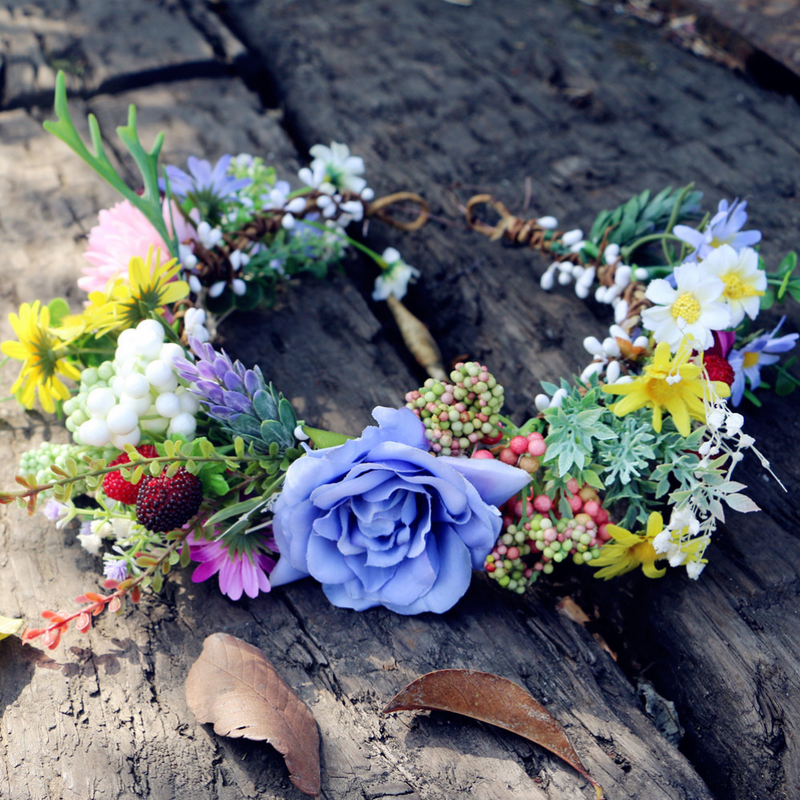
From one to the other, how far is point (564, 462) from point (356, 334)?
31.0 inches

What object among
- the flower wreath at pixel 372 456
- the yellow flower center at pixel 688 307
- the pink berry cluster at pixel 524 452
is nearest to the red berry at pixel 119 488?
the flower wreath at pixel 372 456

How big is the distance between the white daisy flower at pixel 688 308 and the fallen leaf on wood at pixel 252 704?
3.33 feet

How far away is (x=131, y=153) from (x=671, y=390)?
1.23 m

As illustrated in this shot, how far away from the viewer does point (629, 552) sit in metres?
1.30

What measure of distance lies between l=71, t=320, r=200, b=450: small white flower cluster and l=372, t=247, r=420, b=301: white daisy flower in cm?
73

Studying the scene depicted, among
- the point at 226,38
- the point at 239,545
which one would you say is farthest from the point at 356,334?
the point at 226,38

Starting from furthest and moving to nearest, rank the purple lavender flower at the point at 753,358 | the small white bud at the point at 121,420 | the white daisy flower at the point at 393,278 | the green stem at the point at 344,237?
the white daisy flower at the point at 393,278 → the green stem at the point at 344,237 → the purple lavender flower at the point at 753,358 → the small white bud at the point at 121,420

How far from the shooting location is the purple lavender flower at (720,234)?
1503 mm

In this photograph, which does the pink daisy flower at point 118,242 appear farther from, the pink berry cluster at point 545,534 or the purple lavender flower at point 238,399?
the pink berry cluster at point 545,534

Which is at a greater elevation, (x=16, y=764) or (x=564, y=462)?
(x=564, y=462)

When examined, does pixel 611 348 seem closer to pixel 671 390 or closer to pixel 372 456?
pixel 671 390

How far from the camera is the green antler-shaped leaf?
1349 mm

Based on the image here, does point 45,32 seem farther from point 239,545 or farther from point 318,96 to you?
point 239,545

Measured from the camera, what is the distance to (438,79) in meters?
2.54
